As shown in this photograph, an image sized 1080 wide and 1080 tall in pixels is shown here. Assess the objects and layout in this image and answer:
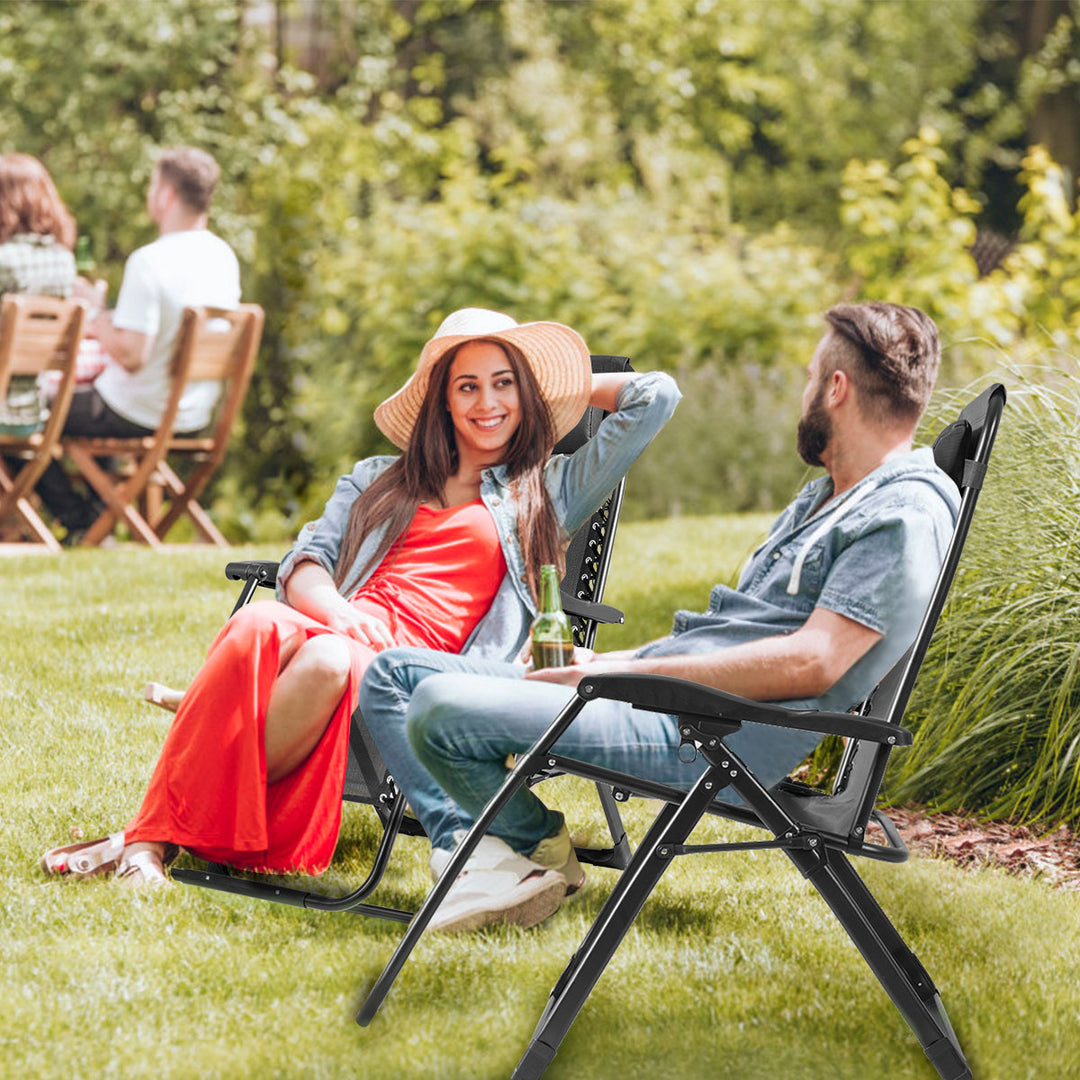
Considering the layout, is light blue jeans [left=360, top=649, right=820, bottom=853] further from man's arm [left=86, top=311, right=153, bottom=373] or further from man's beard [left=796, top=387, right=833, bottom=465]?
man's arm [left=86, top=311, right=153, bottom=373]

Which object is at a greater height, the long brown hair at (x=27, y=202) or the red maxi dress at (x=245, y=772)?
the long brown hair at (x=27, y=202)

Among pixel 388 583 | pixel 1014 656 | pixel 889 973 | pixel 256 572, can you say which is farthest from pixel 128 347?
pixel 889 973

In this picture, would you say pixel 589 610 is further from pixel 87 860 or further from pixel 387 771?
pixel 87 860

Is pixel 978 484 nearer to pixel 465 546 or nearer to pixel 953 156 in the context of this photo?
pixel 465 546

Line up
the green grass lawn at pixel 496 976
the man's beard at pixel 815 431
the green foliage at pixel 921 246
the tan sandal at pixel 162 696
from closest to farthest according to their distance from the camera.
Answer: the green grass lawn at pixel 496 976 → the man's beard at pixel 815 431 → the tan sandal at pixel 162 696 → the green foliage at pixel 921 246

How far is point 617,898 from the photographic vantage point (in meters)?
2.55

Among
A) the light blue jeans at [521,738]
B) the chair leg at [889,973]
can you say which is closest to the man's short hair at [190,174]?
the light blue jeans at [521,738]

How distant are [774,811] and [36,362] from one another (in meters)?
5.86

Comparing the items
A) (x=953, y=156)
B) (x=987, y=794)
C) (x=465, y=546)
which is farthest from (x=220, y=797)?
(x=953, y=156)

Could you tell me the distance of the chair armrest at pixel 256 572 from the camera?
3809 mm

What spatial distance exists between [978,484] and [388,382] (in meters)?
7.40

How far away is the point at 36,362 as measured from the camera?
7570 mm

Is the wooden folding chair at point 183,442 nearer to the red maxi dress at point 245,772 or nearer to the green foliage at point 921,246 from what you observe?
the green foliage at point 921,246

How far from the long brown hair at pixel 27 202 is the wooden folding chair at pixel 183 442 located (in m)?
0.79
